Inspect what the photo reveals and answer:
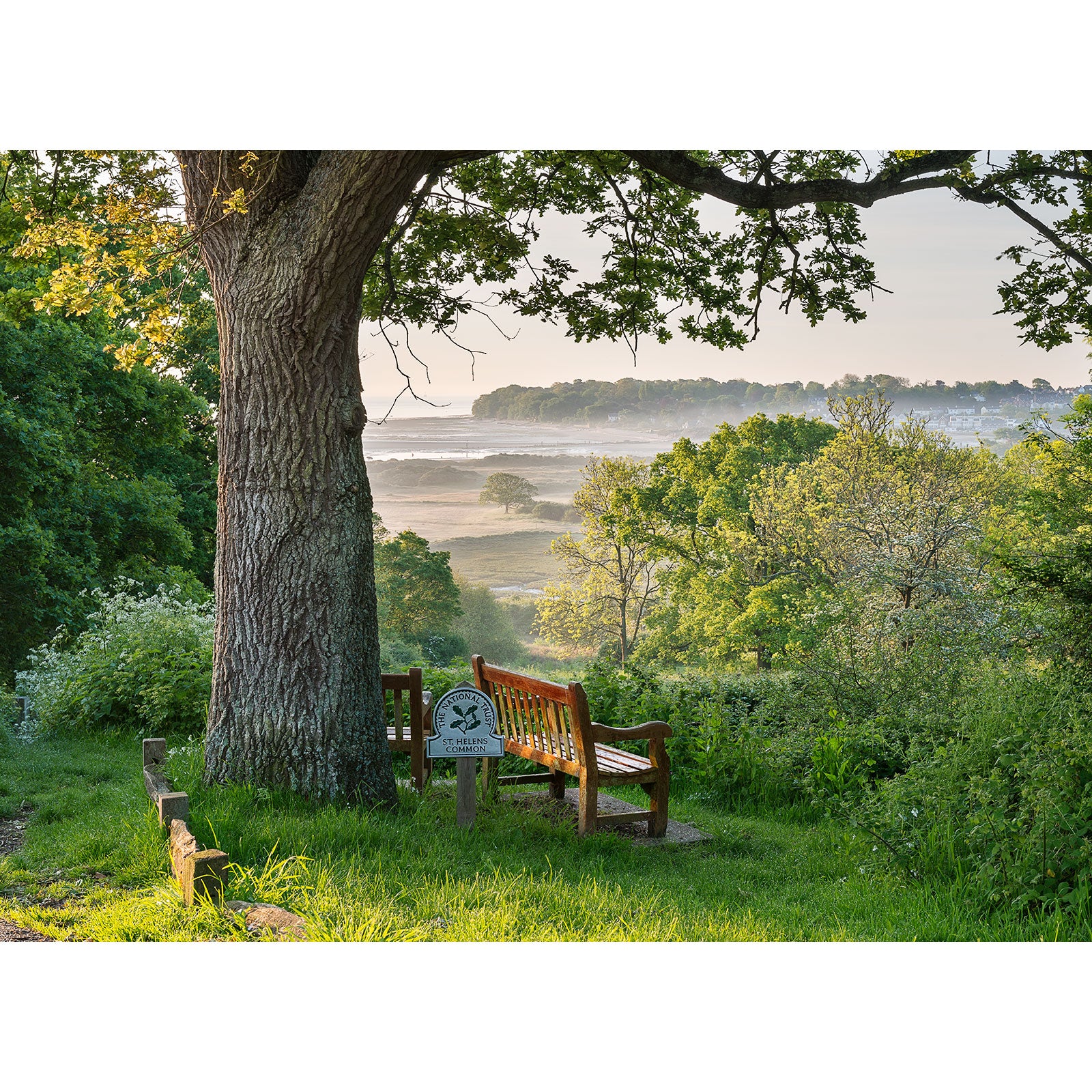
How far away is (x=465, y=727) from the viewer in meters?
4.52

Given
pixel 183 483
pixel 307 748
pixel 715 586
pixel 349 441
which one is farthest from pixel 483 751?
pixel 715 586

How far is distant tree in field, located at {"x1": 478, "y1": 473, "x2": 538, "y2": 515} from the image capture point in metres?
20.5

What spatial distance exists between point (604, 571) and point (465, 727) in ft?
61.7

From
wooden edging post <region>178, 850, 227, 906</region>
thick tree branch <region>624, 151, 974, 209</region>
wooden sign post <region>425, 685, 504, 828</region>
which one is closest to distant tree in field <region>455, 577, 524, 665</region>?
thick tree branch <region>624, 151, 974, 209</region>

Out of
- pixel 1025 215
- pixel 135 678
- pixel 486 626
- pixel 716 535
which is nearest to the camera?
pixel 1025 215

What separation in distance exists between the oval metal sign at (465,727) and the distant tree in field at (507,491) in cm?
1600

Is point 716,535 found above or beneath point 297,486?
beneath

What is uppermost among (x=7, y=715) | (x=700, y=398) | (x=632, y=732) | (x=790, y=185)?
(x=700, y=398)

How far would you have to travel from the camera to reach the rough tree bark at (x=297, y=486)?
15.4 ft

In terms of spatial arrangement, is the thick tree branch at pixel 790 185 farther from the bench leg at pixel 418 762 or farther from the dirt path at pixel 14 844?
the dirt path at pixel 14 844

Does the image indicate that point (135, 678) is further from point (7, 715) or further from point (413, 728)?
point (413, 728)

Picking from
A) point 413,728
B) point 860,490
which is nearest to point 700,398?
point 860,490

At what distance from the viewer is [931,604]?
9367 mm

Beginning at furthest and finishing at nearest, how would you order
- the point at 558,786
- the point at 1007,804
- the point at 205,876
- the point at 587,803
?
1. the point at 558,786
2. the point at 587,803
3. the point at 1007,804
4. the point at 205,876
